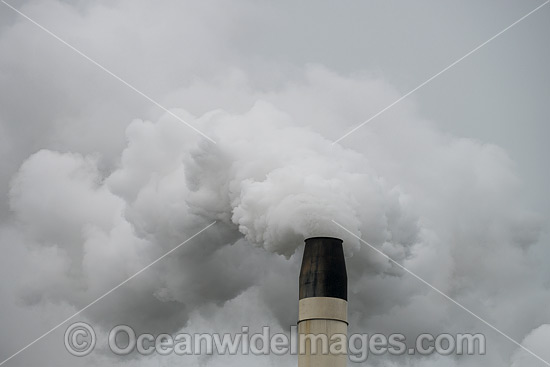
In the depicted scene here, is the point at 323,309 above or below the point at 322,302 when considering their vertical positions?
below

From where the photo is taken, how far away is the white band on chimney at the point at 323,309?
21438mm

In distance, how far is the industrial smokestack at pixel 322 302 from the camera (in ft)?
69.4

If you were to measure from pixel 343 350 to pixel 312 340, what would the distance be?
Answer: 0.88 metres

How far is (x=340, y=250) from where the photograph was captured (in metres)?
22.2

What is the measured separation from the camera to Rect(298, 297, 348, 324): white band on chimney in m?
21.4

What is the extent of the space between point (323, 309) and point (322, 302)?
0.19 metres

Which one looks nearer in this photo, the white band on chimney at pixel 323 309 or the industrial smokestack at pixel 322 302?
the industrial smokestack at pixel 322 302

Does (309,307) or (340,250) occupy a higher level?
(340,250)

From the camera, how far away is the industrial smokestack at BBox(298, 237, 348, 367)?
21.1 m

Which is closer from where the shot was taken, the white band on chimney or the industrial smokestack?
the industrial smokestack

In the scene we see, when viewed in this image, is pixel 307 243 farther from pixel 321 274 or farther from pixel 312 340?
pixel 312 340

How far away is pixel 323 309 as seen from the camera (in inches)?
845

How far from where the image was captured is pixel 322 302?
21.5 metres

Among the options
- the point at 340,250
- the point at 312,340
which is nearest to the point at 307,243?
the point at 340,250
